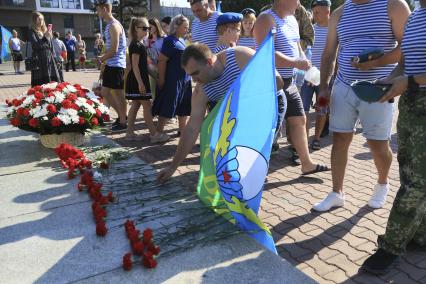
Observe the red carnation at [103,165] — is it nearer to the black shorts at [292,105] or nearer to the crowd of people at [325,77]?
the crowd of people at [325,77]

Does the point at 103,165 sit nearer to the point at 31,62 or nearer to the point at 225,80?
the point at 225,80

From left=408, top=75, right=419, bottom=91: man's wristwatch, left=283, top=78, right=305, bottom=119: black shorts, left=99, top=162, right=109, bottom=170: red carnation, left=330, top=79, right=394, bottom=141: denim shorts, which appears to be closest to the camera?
left=408, top=75, right=419, bottom=91: man's wristwatch

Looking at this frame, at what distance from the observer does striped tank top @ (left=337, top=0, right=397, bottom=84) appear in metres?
2.83

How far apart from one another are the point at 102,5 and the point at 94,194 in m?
3.33

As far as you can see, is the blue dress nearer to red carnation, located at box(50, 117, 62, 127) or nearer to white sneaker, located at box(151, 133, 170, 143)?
white sneaker, located at box(151, 133, 170, 143)

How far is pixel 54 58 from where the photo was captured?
637 centimetres

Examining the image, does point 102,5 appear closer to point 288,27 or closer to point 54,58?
point 54,58

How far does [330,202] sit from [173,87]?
2.74 metres

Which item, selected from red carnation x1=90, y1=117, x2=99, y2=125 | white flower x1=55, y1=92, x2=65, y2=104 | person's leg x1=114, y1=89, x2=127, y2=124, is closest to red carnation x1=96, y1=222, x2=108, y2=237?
red carnation x1=90, y1=117, x2=99, y2=125

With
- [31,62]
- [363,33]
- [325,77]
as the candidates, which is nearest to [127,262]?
[325,77]

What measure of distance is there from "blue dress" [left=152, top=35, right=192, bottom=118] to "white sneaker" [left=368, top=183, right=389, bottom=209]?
2.79 meters

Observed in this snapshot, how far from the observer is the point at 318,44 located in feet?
17.7

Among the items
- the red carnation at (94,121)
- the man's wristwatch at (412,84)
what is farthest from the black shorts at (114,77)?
the man's wristwatch at (412,84)

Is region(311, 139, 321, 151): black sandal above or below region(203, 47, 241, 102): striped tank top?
below
